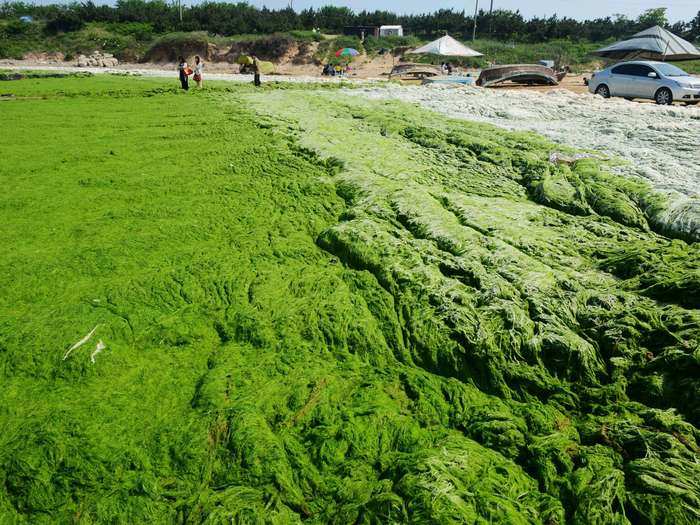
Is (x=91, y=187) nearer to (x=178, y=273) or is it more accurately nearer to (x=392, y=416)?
(x=178, y=273)

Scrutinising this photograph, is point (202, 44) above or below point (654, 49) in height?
above

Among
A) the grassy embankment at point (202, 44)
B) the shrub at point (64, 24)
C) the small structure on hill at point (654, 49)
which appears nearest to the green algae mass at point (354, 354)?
the small structure on hill at point (654, 49)

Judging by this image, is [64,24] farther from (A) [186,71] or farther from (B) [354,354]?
(B) [354,354]

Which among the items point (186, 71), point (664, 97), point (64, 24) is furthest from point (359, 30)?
point (664, 97)

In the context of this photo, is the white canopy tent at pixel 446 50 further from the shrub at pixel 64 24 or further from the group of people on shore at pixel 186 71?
the shrub at pixel 64 24

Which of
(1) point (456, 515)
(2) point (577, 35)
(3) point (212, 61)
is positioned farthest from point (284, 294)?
(2) point (577, 35)

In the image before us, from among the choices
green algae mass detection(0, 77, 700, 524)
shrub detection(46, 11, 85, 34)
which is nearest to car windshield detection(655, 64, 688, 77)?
green algae mass detection(0, 77, 700, 524)
